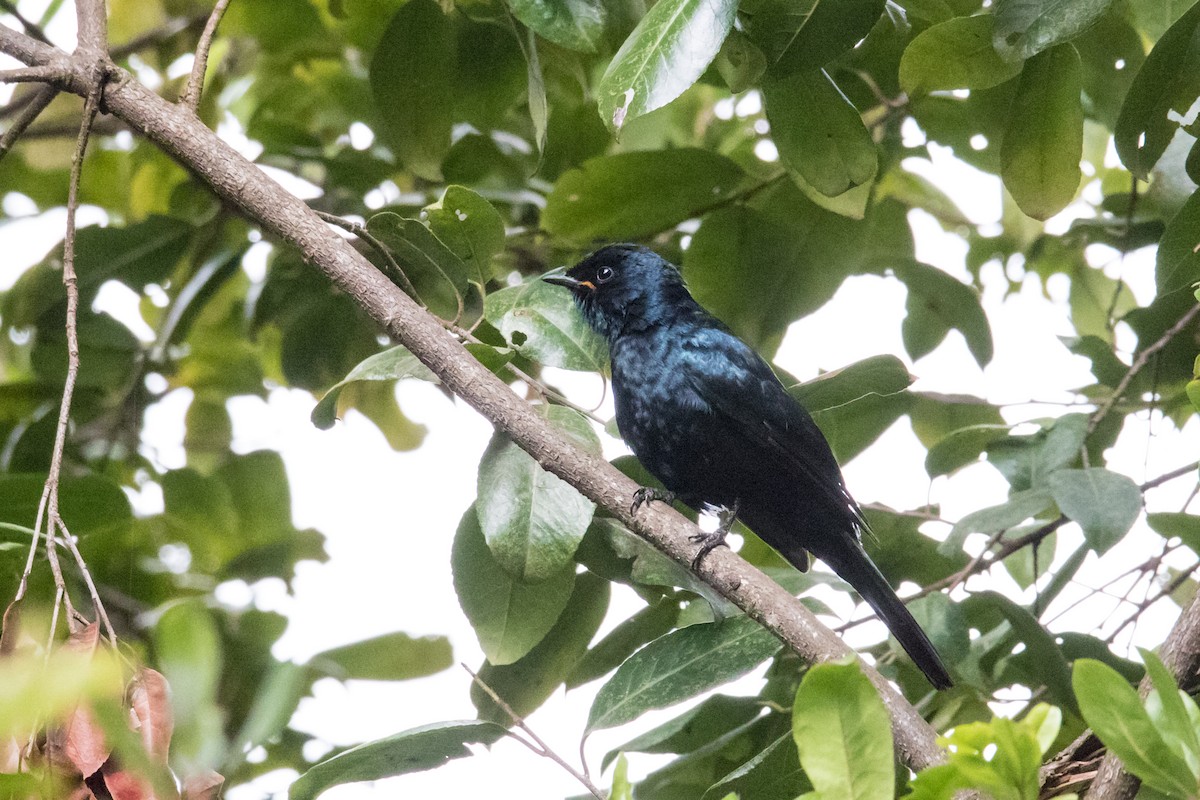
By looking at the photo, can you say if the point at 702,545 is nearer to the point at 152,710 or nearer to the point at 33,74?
the point at 152,710

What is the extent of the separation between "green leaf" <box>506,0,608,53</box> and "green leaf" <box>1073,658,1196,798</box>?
1.52m

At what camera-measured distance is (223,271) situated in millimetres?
3355

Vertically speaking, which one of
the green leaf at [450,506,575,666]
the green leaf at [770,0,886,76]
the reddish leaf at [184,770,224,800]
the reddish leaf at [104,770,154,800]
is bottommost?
the reddish leaf at [184,770,224,800]

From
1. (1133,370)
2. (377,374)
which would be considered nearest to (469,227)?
(377,374)

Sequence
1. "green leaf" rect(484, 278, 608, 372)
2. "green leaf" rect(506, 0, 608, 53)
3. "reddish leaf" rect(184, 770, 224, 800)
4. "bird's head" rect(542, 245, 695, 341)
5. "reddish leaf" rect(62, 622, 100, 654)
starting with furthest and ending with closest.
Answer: "bird's head" rect(542, 245, 695, 341) < "green leaf" rect(484, 278, 608, 372) < "green leaf" rect(506, 0, 608, 53) < "reddish leaf" rect(62, 622, 100, 654) < "reddish leaf" rect(184, 770, 224, 800)

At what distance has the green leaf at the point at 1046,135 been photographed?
7.80ft

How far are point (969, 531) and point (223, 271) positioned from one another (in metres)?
2.21

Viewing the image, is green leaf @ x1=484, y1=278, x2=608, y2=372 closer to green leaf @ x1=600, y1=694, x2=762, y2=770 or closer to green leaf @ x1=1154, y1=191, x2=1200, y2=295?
green leaf @ x1=600, y1=694, x2=762, y2=770

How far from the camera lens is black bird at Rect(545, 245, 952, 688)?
10.2ft

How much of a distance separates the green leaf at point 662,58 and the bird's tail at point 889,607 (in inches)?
51.9

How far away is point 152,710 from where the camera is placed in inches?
62.5

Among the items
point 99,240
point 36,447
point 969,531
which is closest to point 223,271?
point 99,240

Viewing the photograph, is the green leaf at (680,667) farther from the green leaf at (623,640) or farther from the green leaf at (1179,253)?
the green leaf at (1179,253)

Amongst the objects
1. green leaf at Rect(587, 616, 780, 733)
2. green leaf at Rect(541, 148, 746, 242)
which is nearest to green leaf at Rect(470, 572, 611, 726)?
green leaf at Rect(587, 616, 780, 733)
